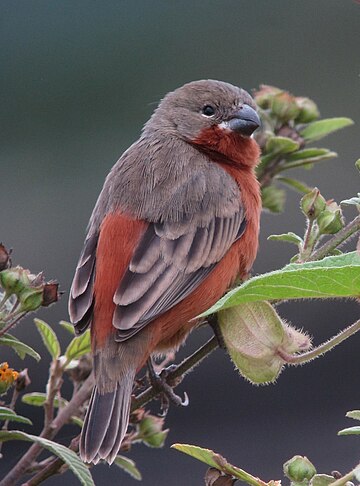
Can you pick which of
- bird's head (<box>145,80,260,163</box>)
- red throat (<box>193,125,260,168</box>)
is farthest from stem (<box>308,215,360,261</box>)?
bird's head (<box>145,80,260,163</box>)

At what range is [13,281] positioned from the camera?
2.95m

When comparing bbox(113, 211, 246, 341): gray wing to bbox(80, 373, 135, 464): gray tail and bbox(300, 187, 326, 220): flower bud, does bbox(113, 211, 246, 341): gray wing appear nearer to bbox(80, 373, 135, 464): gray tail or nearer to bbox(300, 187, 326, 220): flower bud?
bbox(80, 373, 135, 464): gray tail

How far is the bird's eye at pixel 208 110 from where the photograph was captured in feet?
16.4

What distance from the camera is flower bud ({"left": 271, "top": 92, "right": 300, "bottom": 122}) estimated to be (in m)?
3.85

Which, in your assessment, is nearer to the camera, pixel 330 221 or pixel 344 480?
pixel 344 480

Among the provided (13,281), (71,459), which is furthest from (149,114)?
(71,459)

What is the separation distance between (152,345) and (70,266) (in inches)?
183

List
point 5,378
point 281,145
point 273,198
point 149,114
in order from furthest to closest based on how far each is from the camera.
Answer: point 149,114, point 273,198, point 281,145, point 5,378

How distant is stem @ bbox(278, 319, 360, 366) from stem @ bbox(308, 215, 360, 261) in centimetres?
51

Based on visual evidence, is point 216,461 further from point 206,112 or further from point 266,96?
point 206,112

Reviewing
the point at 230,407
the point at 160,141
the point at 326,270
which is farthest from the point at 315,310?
the point at 326,270

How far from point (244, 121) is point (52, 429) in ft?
6.92

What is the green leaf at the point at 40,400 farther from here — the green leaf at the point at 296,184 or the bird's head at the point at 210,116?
the bird's head at the point at 210,116

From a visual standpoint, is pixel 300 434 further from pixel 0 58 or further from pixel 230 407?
pixel 0 58
